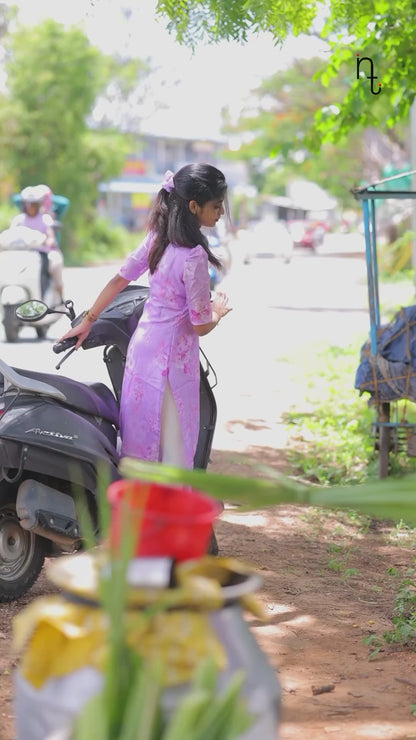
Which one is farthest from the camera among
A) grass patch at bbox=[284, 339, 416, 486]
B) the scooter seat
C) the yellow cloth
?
grass patch at bbox=[284, 339, 416, 486]

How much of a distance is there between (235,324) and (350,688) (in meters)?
13.6

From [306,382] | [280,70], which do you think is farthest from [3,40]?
[306,382]

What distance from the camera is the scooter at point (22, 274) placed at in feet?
45.4

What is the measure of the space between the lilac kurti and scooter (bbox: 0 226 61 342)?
338 inches

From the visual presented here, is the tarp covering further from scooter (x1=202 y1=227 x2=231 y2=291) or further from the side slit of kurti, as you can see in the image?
the side slit of kurti

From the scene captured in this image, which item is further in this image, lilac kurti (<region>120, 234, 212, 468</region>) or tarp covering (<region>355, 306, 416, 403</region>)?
tarp covering (<region>355, 306, 416, 403</region>)

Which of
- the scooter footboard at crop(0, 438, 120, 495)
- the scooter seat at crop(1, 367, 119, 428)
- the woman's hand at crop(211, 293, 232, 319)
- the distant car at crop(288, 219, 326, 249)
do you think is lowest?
the scooter footboard at crop(0, 438, 120, 495)

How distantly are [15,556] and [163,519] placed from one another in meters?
2.44

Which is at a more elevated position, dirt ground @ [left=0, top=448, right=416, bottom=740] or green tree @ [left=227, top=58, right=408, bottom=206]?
green tree @ [left=227, top=58, right=408, bottom=206]

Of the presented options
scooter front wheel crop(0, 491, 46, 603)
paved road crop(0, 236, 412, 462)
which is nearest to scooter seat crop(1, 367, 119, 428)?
scooter front wheel crop(0, 491, 46, 603)

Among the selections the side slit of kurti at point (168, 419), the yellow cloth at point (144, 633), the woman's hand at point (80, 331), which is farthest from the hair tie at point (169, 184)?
the yellow cloth at point (144, 633)

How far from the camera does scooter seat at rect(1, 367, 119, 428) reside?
460 cm

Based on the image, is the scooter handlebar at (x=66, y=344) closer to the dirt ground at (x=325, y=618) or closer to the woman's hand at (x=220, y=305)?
the woman's hand at (x=220, y=305)

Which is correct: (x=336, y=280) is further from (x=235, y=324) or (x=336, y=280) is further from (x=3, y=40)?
(x=3, y=40)
